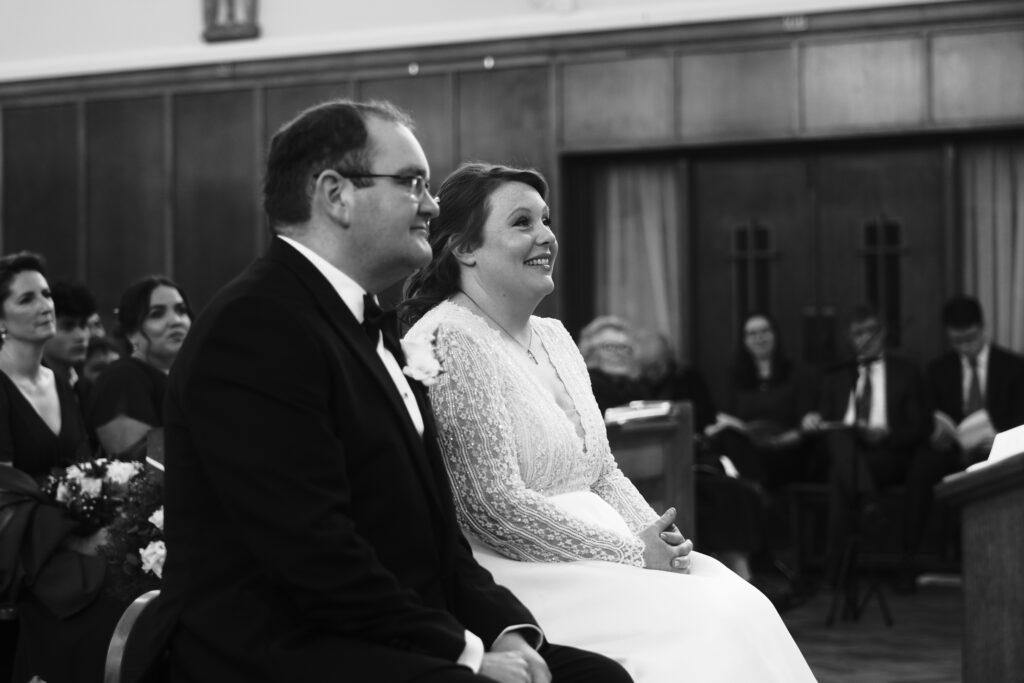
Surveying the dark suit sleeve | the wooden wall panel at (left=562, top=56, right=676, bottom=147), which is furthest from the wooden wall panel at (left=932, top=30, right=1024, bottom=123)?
the dark suit sleeve

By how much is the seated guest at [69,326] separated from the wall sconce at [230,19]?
512 cm

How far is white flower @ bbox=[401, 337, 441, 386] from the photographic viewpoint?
8.48ft

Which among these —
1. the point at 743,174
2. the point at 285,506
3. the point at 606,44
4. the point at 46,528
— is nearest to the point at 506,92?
the point at 606,44

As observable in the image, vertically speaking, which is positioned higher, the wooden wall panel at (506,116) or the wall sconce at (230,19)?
the wall sconce at (230,19)

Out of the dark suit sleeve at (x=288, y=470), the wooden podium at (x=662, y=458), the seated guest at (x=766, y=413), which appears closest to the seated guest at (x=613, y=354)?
the wooden podium at (x=662, y=458)

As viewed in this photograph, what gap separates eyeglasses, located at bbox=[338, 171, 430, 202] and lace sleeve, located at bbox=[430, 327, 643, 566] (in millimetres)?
699

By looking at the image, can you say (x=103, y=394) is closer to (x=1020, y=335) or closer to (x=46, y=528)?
(x=46, y=528)

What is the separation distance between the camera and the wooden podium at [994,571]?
8.30 feet

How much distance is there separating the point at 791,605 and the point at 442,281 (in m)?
5.12

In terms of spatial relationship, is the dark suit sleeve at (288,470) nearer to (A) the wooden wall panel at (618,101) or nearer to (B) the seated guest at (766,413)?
(B) the seated guest at (766,413)

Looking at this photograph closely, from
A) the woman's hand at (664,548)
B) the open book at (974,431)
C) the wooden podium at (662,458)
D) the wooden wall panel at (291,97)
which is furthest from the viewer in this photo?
the wooden wall panel at (291,97)

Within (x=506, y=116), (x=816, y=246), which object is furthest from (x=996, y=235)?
(x=506, y=116)

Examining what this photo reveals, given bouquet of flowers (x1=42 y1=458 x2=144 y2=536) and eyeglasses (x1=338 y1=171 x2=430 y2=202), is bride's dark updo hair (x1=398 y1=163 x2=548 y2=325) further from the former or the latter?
bouquet of flowers (x1=42 y1=458 x2=144 y2=536)

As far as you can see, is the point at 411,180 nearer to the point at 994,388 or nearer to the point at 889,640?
the point at 889,640
